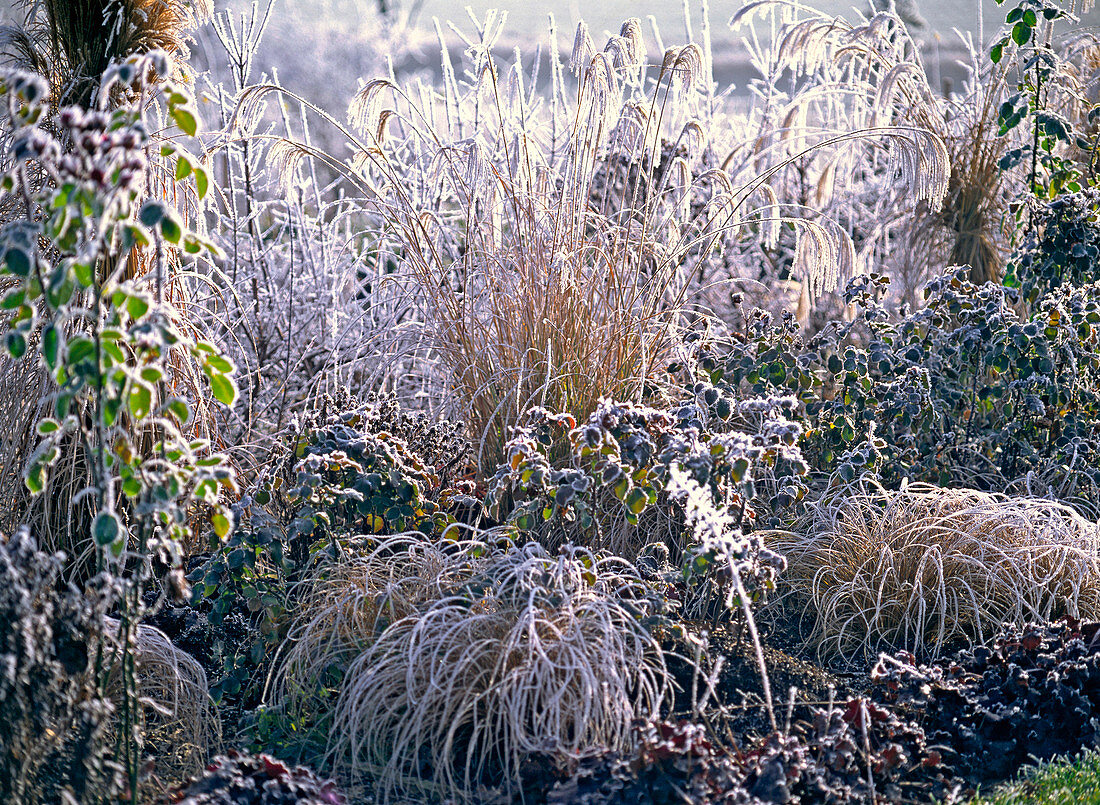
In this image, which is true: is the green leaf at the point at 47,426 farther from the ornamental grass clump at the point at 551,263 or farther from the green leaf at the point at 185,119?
the ornamental grass clump at the point at 551,263

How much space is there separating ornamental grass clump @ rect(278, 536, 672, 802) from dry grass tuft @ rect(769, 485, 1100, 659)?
0.76m

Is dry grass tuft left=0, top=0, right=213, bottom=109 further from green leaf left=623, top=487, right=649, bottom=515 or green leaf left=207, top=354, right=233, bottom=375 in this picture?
green leaf left=623, top=487, right=649, bottom=515

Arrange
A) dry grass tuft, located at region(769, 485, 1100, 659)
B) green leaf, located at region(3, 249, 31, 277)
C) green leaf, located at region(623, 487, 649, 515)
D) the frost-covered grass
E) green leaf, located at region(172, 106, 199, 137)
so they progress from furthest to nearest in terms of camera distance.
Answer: dry grass tuft, located at region(769, 485, 1100, 659)
green leaf, located at region(623, 487, 649, 515)
the frost-covered grass
green leaf, located at region(172, 106, 199, 137)
green leaf, located at region(3, 249, 31, 277)

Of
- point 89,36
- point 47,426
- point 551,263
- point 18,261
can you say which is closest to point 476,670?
point 47,426

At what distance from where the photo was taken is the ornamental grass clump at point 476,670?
2.31 metres

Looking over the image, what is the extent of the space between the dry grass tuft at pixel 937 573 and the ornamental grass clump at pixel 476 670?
2.49ft

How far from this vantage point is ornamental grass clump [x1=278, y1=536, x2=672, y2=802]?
7.59 feet

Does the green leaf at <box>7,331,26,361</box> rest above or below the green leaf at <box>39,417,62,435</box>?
above

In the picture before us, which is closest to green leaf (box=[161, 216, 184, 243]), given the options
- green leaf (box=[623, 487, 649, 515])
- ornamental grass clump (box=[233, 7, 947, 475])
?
green leaf (box=[623, 487, 649, 515])

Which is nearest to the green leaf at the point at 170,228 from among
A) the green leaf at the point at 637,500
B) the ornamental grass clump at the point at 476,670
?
the ornamental grass clump at the point at 476,670

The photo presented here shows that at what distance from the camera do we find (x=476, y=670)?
251 cm

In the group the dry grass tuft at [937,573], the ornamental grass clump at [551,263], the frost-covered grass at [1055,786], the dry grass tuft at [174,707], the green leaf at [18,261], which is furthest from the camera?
the ornamental grass clump at [551,263]

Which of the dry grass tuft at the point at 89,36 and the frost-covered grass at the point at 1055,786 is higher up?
the dry grass tuft at the point at 89,36

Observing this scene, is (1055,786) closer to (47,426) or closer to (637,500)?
(637,500)
